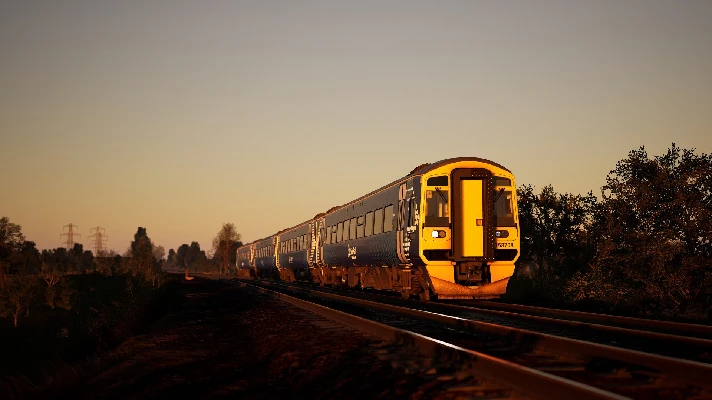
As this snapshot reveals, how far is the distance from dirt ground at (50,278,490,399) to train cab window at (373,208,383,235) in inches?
365

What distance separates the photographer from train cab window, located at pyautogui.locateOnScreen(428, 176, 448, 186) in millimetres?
18241

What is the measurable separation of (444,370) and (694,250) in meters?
14.5

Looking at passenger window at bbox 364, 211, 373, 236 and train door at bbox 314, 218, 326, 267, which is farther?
train door at bbox 314, 218, 326, 267

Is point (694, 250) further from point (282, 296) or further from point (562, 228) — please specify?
point (282, 296)

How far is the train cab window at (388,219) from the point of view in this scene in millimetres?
21048

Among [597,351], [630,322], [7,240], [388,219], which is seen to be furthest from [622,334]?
[7,240]

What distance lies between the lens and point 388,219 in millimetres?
21406

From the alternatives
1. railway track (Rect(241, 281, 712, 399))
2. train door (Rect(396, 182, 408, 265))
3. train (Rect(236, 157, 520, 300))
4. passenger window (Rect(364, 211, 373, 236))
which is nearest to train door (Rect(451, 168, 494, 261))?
train (Rect(236, 157, 520, 300))

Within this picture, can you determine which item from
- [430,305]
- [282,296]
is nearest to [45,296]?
[282,296]

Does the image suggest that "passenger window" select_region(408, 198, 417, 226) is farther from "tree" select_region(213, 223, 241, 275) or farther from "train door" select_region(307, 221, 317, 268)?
"tree" select_region(213, 223, 241, 275)

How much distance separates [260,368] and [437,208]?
10.8 metres

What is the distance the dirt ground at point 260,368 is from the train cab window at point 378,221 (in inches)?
365

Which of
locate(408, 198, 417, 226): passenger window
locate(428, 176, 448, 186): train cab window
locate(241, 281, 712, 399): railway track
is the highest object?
locate(428, 176, 448, 186): train cab window

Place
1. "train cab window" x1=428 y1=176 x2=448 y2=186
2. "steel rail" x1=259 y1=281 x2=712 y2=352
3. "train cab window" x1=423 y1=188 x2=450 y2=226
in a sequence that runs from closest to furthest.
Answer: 1. "steel rail" x1=259 y1=281 x2=712 y2=352
2. "train cab window" x1=423 y1=188 x2=450 y2=226
3. "train cab window" x1=428 y1=176 x2=448 y2=186
